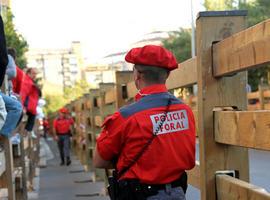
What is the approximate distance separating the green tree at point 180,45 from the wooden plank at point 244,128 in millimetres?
35786

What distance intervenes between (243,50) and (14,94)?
4.75 meters

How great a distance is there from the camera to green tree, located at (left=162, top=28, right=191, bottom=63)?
41000 mm

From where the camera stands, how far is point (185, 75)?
4.94 m

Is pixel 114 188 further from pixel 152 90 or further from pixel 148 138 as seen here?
pixel 152 90

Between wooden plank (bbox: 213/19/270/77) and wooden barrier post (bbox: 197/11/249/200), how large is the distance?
0.08 meters

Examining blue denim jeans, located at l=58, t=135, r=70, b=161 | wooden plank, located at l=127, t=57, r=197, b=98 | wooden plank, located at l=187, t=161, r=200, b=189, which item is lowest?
blue denim jeans, located at l=58, t=135, r=70, b=161

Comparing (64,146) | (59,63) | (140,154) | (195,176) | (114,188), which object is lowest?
(64,146)

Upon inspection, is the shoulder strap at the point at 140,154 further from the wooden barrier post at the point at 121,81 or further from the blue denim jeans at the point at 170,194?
the wooden barrier post at the point at 121,81

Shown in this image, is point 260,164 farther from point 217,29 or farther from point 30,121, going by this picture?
point 217,29

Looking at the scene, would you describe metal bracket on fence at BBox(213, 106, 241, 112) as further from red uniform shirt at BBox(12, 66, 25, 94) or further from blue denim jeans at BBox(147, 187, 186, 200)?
red uniform shirt at BBox(12, 66, 25, 94)

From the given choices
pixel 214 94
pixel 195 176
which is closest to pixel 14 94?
pixel 195 176

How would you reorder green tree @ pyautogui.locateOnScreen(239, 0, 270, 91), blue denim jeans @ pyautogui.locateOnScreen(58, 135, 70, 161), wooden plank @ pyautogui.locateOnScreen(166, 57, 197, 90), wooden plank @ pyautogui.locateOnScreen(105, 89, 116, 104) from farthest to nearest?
green tree @ pyautogui.locateOnScreen(239, 0, 270, 91) → blue denim jeans @ pyautogui.locateOnScreen(58, 135, 70, 161) → wooden plank @ pyautogui.locateOnScreen(105, 89, 116, 104) → wooden plank @ pyautogui.locateOnScreen(166, 57, 197, 90)

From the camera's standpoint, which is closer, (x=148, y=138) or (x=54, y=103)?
(x=148, y=138)

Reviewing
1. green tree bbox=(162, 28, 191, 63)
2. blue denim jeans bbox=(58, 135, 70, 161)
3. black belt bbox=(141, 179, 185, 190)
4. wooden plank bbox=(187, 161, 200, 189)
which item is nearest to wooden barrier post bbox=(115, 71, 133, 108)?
wooden plank bbox=(187, 161, 200, 189)
